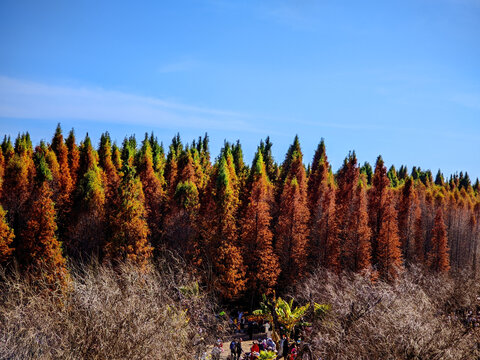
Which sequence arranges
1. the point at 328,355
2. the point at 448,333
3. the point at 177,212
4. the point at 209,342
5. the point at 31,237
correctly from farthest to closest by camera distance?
the point at 177,212 < the point at 31,237 < the point at 209,342 < the point at 328,355 < the point at 448,333

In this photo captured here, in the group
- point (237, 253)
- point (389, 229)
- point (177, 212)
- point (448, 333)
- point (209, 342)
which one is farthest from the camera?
point (389, 229)

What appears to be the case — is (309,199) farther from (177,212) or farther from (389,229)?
(177,212)

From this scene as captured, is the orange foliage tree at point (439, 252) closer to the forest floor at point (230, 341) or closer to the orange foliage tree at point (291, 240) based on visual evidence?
the orange foliage tree at point (291, 240)

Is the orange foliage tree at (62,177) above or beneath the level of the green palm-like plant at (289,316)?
above

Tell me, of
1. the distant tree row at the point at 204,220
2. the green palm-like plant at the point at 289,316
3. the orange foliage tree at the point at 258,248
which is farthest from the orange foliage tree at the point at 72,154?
the green palm-like plant at the point at 289,316

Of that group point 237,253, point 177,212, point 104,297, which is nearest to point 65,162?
point 177,212

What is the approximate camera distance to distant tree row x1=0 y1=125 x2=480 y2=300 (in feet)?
107

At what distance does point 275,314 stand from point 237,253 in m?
7.19

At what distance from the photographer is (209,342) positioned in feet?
86.8

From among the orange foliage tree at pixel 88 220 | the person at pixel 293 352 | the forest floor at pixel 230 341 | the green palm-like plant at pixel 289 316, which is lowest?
the forest floor at pixel 230 341

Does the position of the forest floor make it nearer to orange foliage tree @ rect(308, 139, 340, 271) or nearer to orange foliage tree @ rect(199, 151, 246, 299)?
orange foliage tree @ rect(199, 151, 246, 299)

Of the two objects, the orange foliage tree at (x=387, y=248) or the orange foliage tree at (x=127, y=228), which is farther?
the orange foliage tree at (x=387, y=248)

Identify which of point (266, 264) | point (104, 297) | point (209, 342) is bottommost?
point (209, 342)

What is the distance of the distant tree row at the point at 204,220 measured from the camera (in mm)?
32594
